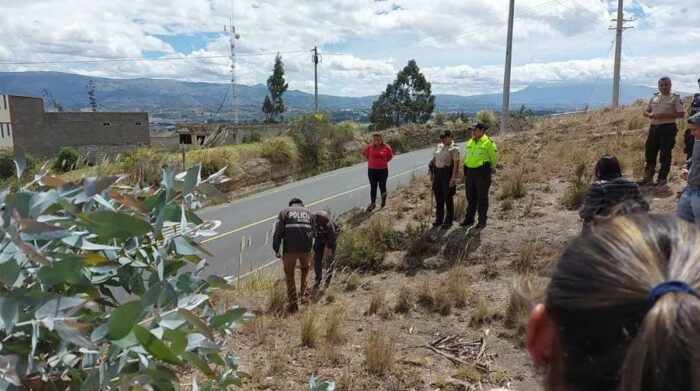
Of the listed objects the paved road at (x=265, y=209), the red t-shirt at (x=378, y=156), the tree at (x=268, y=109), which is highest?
the tree at (x=268, y=109)

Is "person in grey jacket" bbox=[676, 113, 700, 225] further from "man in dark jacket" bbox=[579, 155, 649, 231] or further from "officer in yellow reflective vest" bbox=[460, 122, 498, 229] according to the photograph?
"officer in yellow reflective vest" bbox=[460, 122, 498, 229]

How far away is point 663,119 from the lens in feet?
27.7

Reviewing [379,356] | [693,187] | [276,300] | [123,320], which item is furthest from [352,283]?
[123,320]

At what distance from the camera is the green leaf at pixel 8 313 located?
112cm

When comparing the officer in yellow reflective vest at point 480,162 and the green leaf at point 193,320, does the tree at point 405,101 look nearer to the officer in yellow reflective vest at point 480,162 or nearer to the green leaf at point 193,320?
the officer in yellow reflective vest at point 480,162

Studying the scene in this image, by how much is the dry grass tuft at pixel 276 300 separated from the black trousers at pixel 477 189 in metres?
3.47

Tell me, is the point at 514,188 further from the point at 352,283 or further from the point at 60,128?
the point at 60,128

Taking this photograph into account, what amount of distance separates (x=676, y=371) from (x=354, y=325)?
538 centimetres

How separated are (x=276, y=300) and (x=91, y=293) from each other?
5315mm

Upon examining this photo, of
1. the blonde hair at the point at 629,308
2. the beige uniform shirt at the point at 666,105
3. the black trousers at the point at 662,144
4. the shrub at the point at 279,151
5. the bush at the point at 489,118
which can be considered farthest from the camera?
the bush at the point at 489,118

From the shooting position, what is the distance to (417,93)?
71.1 m

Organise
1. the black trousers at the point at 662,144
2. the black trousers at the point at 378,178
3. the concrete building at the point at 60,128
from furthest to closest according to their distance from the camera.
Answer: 1. the concrete building at the point at 60,128
2. the black trousers at the point at 378,178
3. the black trousers at the point at 662,144

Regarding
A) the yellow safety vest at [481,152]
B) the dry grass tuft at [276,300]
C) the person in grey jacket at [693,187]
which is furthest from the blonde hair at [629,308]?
the yellow safety vest at [481,152]

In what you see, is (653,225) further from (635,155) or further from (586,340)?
(635,155)
